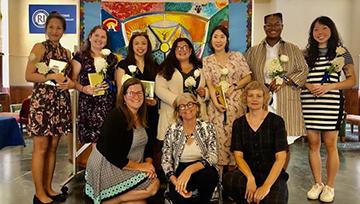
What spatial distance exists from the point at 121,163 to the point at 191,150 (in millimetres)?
507

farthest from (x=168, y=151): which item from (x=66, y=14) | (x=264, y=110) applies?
(x=66, y=14)

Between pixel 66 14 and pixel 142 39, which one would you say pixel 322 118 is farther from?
pixel 66 14

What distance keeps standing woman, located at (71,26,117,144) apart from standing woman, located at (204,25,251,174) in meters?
0.87

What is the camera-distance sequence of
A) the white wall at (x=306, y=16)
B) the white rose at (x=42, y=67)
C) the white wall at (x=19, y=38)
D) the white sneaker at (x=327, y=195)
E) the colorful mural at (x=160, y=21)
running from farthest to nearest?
the white wall at (x=19, y=38) < the white wall at (x=306, y=16) < the colorful mural at (x=160, y=21) < the white sneaker at (x=327, y=195) < the white rose at (x=42, y=67)

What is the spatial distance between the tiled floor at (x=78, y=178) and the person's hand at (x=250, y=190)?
34.3 inches

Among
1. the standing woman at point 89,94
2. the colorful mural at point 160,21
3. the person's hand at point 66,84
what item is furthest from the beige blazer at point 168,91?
the colorful mural at point 160,21

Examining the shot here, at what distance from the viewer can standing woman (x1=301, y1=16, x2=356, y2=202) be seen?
3152 millimetres

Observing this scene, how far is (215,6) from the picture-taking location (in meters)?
3.97

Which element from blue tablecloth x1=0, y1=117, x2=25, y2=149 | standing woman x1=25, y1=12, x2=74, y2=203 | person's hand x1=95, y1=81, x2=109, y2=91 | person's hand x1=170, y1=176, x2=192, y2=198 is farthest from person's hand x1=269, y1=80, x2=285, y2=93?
blue tablecloth x1=0, y1=117, x2=25, y2=149

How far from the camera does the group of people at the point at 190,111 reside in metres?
2.66

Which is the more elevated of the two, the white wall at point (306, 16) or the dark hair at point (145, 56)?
the white wall at point (306, 16)

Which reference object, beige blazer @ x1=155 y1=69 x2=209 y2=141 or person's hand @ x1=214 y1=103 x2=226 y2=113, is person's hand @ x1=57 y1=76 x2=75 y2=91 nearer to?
beige blazer @ x1=155 y1=69 x2=209 y2=141

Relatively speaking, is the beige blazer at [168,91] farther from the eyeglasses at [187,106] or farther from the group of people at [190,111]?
the eyeglasses at [187,106]

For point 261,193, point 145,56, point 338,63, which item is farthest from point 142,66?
point 338,63
